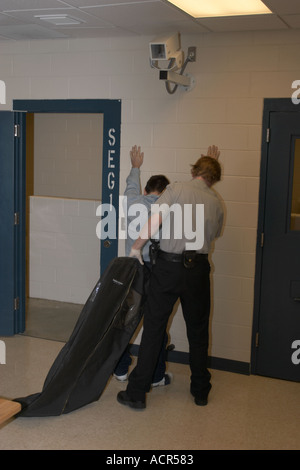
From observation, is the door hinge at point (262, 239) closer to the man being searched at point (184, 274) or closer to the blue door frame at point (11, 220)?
the man being searched at point (184, 274)

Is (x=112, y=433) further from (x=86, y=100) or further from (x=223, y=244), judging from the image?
(x=86, y=100)

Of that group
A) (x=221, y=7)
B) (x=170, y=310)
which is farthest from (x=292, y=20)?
(x=170, y=310)

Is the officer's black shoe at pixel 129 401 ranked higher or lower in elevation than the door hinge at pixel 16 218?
lower

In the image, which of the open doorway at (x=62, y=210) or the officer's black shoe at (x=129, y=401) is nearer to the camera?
the officer's black shoe at (x=129, y=401)

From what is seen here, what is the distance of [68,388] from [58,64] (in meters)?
2.69

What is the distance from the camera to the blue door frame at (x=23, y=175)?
4.72 meters

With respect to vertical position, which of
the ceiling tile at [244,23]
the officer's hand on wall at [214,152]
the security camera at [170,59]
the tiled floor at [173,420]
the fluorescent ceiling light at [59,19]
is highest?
the fluorescent ceiling light at [59,19]

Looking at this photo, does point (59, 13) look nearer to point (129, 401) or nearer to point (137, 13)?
point (137, 13)

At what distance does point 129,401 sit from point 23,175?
7.58ft

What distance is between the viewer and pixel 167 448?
10.8 feet

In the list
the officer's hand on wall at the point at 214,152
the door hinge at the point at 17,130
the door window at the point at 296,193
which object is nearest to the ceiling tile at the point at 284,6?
the door window at the point at 296,193

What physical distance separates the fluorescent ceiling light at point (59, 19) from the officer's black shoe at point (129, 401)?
Result: 263 cm

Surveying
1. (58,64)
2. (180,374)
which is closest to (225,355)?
(180,374)
